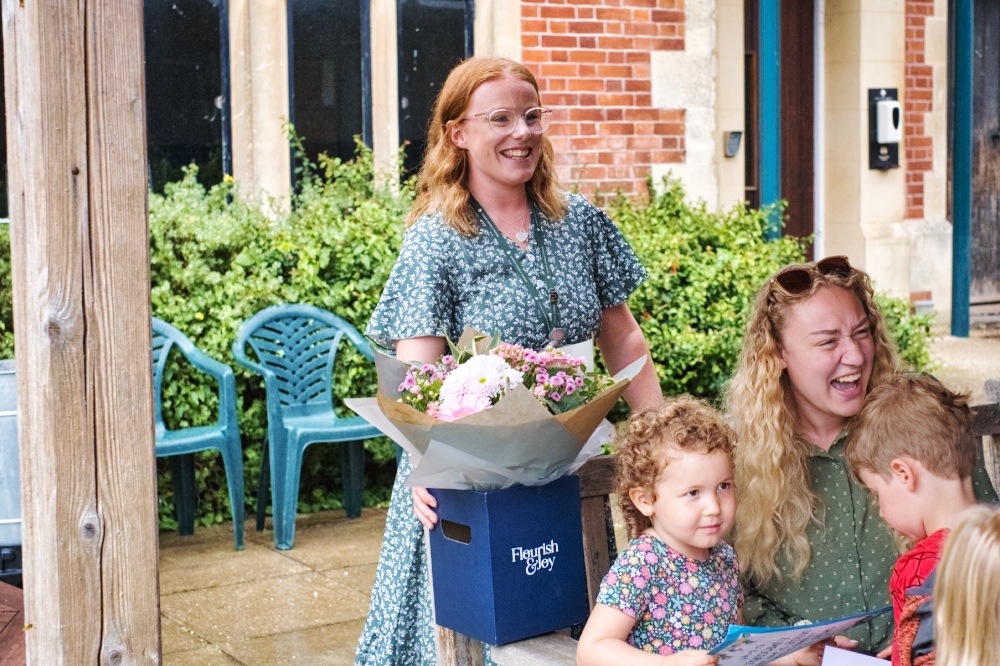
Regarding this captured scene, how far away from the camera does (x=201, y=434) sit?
554 cm

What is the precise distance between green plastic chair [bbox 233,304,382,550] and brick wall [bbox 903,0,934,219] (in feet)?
19.7

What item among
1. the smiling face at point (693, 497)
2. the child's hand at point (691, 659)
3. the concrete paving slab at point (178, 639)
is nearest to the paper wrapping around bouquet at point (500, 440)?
the smiling face at point (693, 497)

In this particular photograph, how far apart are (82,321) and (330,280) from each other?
400 cm

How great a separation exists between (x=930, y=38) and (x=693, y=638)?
9.25 metres

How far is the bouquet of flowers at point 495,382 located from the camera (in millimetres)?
2270

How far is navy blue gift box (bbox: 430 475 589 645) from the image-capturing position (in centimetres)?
233

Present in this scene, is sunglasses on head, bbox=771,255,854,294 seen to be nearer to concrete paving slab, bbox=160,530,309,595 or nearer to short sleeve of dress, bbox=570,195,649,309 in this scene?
short sleeve of dress, bbox=570,195,649,309

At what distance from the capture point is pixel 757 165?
1007cm

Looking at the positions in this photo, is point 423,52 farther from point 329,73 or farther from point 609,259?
point 609,259

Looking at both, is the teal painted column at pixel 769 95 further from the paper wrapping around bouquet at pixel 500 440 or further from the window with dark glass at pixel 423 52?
the paper wrapping around bouquet at pixel 500 440

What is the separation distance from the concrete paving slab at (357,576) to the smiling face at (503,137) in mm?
2487

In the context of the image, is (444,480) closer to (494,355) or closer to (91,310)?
(494,355)

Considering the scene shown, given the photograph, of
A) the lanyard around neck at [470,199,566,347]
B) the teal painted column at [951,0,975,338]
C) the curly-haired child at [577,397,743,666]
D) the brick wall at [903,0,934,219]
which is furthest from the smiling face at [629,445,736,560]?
the brick wall at [903,0,934,219]

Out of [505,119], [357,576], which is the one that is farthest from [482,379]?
[357,576]
